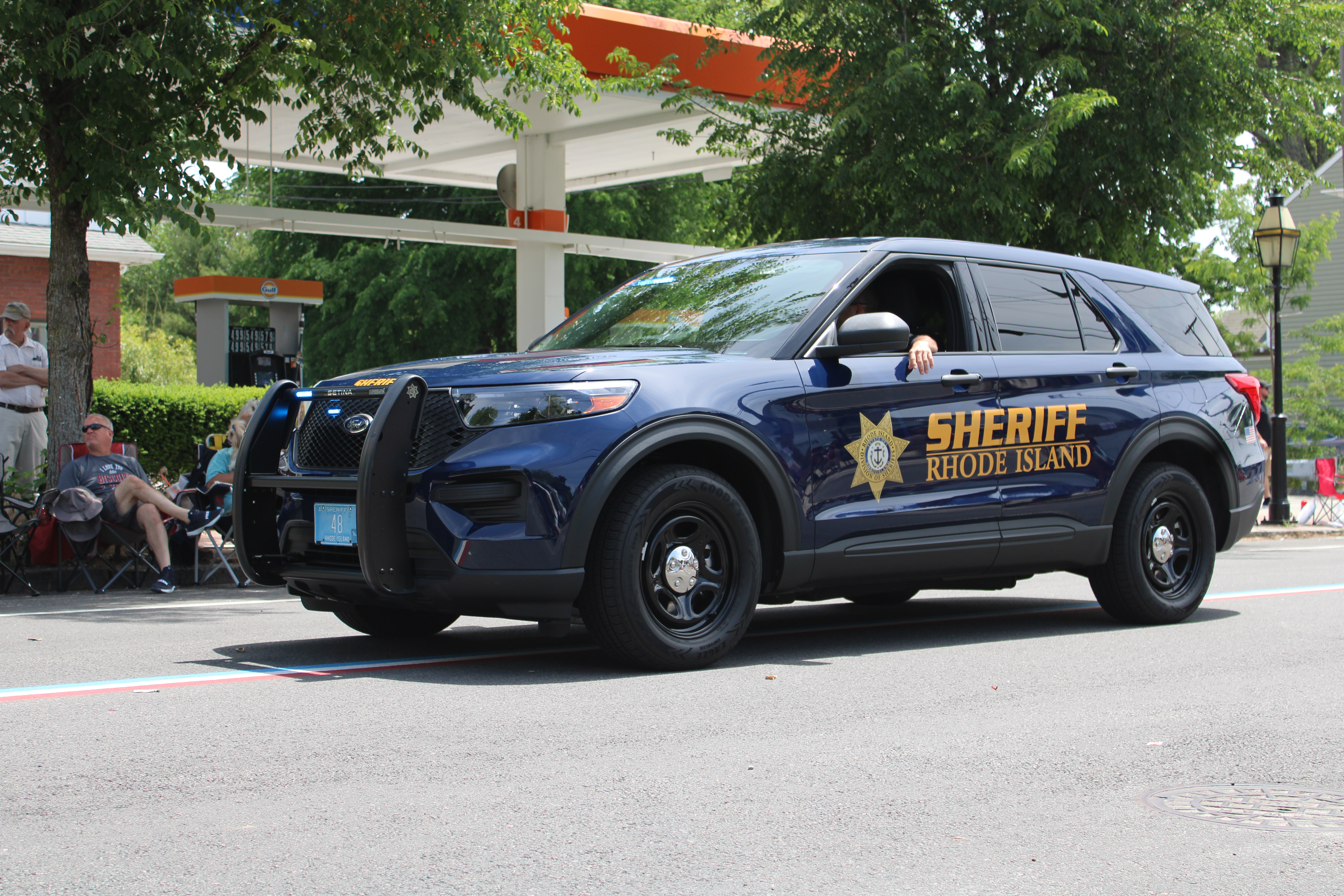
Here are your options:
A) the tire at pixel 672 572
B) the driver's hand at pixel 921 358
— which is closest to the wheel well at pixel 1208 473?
the driver's hand at pixel 921 358

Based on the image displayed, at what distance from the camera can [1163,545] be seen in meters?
7.95

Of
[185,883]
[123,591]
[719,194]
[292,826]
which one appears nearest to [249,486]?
[292,826]

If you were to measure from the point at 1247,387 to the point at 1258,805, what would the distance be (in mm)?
4796

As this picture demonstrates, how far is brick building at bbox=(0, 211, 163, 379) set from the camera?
2747 cm

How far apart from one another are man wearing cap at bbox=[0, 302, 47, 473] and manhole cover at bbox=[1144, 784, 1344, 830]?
1042 centimetres

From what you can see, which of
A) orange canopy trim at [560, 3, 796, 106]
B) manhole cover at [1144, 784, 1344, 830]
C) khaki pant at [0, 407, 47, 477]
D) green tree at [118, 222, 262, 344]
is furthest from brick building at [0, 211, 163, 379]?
green tree at [118, 222, 262, 344]

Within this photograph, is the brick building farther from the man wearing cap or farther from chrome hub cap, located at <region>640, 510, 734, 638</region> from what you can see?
Answer: chrome hub cap, located at <region>640, 510, 734, 638</region>

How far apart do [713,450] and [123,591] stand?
608cm

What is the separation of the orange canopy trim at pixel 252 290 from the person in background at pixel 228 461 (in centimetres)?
1526

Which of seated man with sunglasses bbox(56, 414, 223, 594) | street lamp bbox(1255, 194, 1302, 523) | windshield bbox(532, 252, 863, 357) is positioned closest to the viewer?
windshield bbox(532, 252, 863, 357)

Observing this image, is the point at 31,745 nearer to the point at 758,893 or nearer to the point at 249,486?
the point at 249,486

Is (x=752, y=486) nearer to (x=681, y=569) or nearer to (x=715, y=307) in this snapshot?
(x=681, y=569)

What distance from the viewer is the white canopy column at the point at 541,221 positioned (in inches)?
885

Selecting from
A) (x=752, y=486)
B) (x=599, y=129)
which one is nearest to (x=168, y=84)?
(x=752, y=486)
